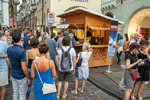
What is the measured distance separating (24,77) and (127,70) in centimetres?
264

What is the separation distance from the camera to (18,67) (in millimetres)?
2627

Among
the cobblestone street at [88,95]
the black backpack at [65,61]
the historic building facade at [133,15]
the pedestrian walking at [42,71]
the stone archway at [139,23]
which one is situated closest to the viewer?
the pedestrian walking at [42,71]

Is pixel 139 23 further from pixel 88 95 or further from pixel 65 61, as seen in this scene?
Answer: pixel 65 61

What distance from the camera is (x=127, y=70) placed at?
332cm

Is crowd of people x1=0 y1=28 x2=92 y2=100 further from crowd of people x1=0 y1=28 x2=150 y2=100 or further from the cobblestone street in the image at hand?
the cobblestone street

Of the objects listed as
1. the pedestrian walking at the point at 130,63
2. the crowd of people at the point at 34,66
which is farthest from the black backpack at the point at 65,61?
the pedestrian walking at the point at 130,63

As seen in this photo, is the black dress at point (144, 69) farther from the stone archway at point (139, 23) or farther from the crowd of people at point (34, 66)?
the stone archway at point (139, 23)

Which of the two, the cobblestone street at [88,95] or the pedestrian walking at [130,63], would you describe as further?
the cobblestone street at [88,95]

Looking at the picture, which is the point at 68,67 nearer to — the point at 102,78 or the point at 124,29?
the point at 102,78

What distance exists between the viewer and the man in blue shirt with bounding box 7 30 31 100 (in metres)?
2.52

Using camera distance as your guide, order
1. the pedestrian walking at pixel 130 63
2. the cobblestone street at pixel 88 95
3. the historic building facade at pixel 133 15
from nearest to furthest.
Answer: the pedestrian walking at pixel 130 63
the cobblestone street at pixel 88 95
the historic building facade at pixel 133 15

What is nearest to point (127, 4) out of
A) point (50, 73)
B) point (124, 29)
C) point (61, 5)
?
point (124, 29)

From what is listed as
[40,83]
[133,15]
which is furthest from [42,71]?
[133,15]

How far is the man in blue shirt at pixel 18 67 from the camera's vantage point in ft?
8.25
